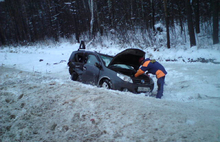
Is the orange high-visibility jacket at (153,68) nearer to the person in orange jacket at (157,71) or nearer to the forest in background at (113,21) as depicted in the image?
the person in orange jacket at (157,71)

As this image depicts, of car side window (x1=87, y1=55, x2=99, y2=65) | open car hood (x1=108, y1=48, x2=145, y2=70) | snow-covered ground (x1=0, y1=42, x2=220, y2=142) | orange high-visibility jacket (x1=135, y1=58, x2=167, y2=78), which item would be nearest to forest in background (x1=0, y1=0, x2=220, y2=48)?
open car hood (x1=108, y1=48, x2=145, y2=70)

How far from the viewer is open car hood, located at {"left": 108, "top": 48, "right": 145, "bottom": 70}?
536 cm

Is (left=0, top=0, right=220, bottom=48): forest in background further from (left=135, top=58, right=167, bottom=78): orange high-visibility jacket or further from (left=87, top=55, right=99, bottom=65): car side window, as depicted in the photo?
(left=87, top=55, right=99, bottom=65): car side window

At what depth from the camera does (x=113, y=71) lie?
5.31m

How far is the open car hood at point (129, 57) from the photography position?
5363 mm

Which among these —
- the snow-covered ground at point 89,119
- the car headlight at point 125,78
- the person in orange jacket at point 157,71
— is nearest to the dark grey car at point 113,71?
the car headlight at point 125,78

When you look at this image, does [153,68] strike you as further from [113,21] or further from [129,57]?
A: [113,21]

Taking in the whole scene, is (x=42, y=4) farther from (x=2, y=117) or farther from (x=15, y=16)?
(x=2, y=117)

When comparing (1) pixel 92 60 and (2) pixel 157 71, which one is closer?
(2) pixel 157 71

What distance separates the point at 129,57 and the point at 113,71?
993 mm

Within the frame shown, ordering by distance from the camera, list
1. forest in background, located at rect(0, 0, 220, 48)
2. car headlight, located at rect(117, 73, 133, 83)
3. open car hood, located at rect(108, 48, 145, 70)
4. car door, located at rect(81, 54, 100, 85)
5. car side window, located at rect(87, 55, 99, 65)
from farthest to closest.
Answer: forest in background, located at rect(0, 0, 220, 48) → car side window, located at rect(87, 55, 99, 65) → car door, located at rect(81, 54, 100, 85) → open car hood, located at rect(108, 48, 145, 70) → car headlight, located at rect(117, 73, 133, 83)

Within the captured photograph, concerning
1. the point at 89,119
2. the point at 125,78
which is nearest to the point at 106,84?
the point at 125,78

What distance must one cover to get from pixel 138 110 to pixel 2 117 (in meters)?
2.60

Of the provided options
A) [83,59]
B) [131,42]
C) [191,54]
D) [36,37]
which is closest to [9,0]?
[36,37]
